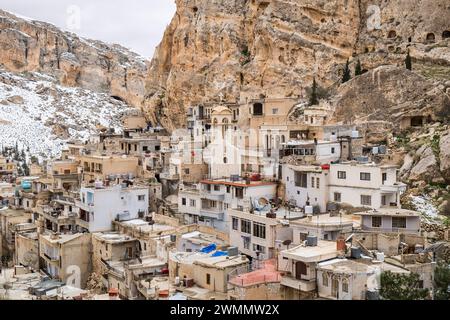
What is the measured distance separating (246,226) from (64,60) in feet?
224

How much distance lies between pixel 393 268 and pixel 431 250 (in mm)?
2276

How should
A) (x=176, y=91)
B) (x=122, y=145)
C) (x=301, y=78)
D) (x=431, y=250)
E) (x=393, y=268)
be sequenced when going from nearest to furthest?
1. (x=393, y=268)
2. (x=431, y=250)
3. (x=122, y=145)
4. (x=301, y=78)
5. (x=176, y=91)

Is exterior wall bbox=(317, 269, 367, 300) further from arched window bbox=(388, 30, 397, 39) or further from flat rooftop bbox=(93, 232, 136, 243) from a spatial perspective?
arched window bbox=(388, 30, 397, 39)

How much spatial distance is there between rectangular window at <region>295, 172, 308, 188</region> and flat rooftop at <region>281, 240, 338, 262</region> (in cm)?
566

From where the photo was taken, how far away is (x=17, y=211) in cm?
2303

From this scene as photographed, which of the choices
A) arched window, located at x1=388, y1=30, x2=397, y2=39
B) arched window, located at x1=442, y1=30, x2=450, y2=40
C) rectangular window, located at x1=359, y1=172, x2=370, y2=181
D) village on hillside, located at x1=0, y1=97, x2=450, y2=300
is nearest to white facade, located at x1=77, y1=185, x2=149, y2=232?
village on hillside, located at x1=0, y1=97, x2=450, y2=300

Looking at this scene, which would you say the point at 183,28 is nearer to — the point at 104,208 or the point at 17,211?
the point at 17,211

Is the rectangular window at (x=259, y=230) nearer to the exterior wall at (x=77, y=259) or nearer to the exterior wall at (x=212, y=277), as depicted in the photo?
the exterior wall at (x=212, y=277)

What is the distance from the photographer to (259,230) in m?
14.6

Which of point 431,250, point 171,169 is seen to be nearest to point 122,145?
point 171,169

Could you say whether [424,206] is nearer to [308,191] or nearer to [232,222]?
[308,191]

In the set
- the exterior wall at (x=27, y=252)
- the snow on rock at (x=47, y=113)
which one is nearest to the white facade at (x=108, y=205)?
the exterior wall at (x=27, y=252)

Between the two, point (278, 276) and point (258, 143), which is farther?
point (258, 143)

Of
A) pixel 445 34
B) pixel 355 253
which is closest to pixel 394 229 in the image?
pixel 355 253
